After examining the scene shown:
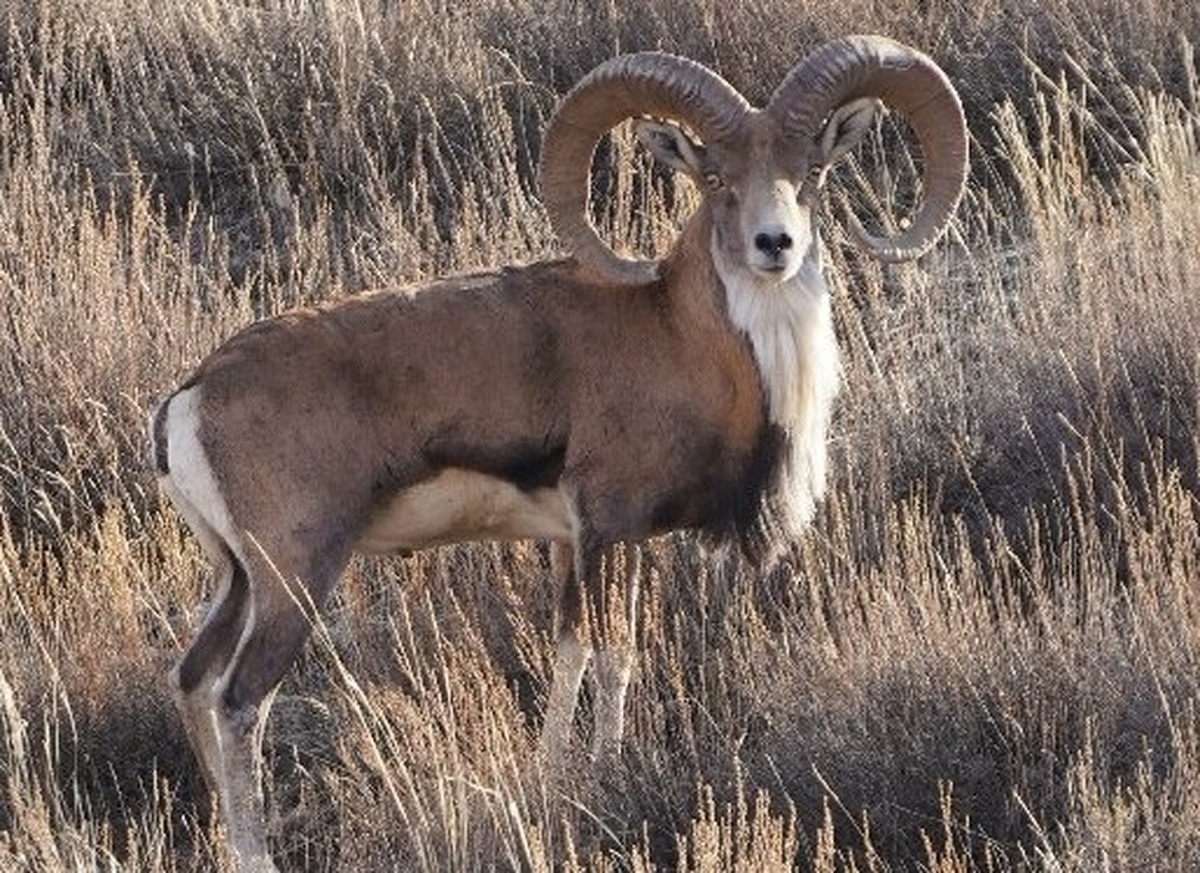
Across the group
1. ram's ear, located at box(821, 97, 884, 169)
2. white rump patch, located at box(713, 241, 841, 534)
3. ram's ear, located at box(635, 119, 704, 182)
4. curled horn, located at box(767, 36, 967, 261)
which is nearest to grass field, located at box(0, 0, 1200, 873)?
white rump patch, located at box(713, 241, 841, 534)

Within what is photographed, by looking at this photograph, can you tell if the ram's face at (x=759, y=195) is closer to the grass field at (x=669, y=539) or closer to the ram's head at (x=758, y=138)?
the ram's head at (x=758, y=138)

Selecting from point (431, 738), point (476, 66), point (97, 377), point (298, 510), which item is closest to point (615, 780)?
point (431, 738)

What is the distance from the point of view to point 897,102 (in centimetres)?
822

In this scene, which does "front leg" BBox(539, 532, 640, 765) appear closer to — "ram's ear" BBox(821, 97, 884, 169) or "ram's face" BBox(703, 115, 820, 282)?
"ram's face" BBox(703, 115, 820, 282)

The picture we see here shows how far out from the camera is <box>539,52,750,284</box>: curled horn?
26.0 feet

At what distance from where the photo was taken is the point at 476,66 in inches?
486

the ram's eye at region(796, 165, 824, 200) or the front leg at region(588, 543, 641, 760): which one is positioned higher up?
the ram's eye at region(796, 165, 824, 200)

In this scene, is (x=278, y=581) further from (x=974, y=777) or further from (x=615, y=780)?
(x=974, y=777)

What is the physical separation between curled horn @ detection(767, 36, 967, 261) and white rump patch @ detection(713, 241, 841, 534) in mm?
366

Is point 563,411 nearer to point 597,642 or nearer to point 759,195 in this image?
point 597,642

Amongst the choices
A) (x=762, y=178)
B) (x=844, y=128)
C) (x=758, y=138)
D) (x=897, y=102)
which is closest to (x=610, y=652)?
(x=762, y=178)

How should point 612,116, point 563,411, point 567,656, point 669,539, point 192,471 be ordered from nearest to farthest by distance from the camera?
point 192,471
point 563,411
point 567,656
point 612,116
point 669,539

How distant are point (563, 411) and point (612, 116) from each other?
96 centimetres

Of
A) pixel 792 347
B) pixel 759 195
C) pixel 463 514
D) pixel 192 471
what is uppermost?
pixel 759 195
